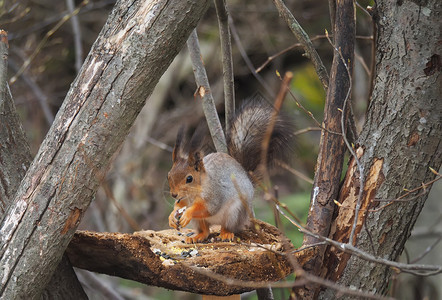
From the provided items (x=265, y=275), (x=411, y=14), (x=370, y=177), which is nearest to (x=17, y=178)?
(x=265, y=275)

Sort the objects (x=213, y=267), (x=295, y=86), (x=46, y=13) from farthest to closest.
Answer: (x=46, y=13) → (x=295, y=86) → (x=213, y=267)

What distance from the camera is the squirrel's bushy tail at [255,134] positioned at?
2016mm

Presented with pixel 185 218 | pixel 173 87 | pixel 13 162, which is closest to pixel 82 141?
pixel 13 162

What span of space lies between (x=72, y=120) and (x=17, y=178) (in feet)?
1.07

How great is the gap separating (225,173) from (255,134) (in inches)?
6.9

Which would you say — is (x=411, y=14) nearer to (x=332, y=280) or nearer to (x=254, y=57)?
(x=332, y=280)

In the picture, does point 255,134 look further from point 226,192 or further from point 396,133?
point 396,133

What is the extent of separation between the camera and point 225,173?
6.61 feet

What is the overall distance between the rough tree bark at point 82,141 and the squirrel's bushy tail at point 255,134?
1.91 feet

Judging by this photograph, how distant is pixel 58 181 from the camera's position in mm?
1539

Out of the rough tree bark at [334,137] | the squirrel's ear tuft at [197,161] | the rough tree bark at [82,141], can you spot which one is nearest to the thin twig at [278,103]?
the rough tree bark at [82,141]

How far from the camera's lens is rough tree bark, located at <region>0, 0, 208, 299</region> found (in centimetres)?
154

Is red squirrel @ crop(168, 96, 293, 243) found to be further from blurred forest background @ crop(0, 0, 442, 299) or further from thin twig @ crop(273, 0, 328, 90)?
blurred forest background @ crop(0, 0, 442, 299)

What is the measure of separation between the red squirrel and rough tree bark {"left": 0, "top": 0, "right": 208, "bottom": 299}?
33 centimetres
